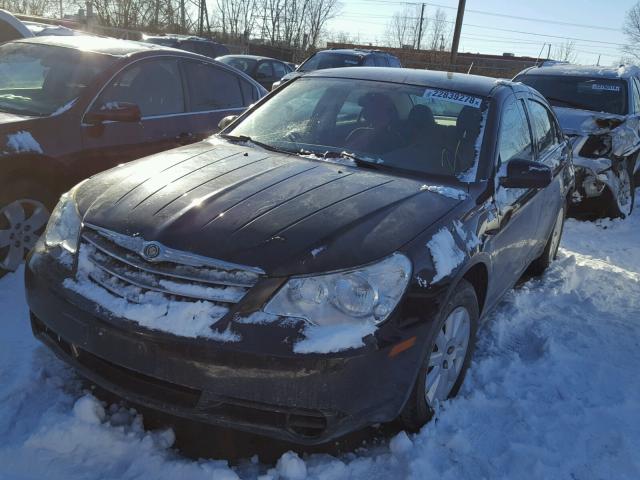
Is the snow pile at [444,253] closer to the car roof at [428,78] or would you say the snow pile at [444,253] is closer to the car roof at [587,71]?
the car roof at [428,78]

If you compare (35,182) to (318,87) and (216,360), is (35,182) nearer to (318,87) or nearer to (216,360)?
(318,87)

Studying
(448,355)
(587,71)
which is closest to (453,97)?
(448,355)

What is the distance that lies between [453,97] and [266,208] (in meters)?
1.65

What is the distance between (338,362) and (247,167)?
131cm

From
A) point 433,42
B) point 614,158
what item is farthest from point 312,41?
point 614,158

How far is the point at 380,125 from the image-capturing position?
11.5 feet

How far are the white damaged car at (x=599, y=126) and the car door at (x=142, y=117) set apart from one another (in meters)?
4.46

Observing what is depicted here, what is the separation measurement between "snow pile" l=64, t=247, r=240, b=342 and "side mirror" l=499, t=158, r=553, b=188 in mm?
1865

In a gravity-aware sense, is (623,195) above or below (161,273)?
below

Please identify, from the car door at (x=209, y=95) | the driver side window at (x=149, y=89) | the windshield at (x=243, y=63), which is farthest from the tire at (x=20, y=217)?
the windshield at (x=243, y=63)

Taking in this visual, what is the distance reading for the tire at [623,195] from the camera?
24.1 ft

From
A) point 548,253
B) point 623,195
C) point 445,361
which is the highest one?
point 445,361

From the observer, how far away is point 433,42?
220 ft

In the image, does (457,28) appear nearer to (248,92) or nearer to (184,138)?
(248,92)
